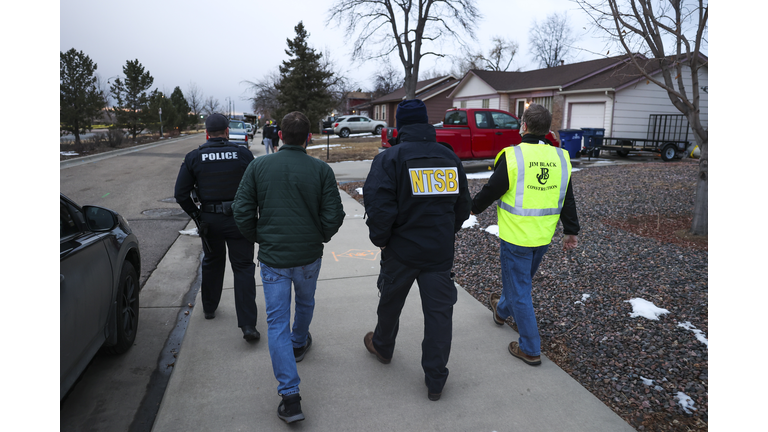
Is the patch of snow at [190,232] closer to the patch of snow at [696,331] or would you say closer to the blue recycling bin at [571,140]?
the patch of snow at [696,331]

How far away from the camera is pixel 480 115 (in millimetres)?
14234

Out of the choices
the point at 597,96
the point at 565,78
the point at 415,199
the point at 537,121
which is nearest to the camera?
the point at 415,199

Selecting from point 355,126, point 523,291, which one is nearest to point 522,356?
point 523,291

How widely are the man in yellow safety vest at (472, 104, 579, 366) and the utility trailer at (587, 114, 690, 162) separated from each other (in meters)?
16.3

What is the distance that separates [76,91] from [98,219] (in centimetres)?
2956

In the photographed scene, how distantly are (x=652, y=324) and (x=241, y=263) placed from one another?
134 inches

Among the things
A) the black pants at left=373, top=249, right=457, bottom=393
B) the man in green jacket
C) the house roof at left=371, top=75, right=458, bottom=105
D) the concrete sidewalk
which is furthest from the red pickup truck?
the house roof at left=371, top=75, right=458, bottom=105

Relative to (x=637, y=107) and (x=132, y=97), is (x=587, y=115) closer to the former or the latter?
(x=637, y=107)

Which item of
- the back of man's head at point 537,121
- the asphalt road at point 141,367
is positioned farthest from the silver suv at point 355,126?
the back of man's head at point 537,121

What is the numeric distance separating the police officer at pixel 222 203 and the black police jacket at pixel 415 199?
4.57ft

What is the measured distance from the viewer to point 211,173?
3867 millimetres

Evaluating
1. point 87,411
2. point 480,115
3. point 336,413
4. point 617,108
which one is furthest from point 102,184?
point 617,108

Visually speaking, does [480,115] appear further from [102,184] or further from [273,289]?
[273,289]

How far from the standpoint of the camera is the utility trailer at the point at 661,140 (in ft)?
58.1
